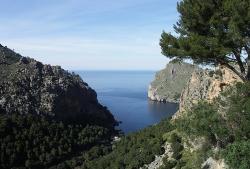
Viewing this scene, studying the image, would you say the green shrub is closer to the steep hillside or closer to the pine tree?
the pine tree

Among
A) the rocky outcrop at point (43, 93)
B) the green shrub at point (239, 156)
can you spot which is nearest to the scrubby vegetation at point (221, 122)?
the green shrub at point (239, 156)

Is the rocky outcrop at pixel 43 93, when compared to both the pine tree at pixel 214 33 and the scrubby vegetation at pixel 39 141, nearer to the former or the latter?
the scrubby vegetation at pixel 39 141

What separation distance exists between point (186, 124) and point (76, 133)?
78.2 metres

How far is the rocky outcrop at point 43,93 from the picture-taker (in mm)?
106875

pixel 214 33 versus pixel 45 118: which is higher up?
pixel 214 33

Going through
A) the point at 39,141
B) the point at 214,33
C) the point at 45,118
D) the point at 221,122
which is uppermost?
the point at 214,33

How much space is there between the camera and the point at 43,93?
378 ft

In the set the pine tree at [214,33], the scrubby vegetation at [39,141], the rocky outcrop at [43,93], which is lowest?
the scrubby vegetation at [39,141]

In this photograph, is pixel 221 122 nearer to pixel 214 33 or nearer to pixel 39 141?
pixel 214 33

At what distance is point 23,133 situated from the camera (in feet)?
283

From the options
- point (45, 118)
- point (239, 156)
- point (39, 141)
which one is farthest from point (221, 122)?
point (45, 118)

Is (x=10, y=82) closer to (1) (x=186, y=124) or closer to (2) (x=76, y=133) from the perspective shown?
(2) (x=76, y=133)

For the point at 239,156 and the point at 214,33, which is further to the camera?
the point at 214,33

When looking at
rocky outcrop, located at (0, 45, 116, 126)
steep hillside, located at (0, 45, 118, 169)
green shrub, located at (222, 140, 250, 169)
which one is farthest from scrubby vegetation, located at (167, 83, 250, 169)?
rocky outcrop, located at (0, 45, 116, 126)
